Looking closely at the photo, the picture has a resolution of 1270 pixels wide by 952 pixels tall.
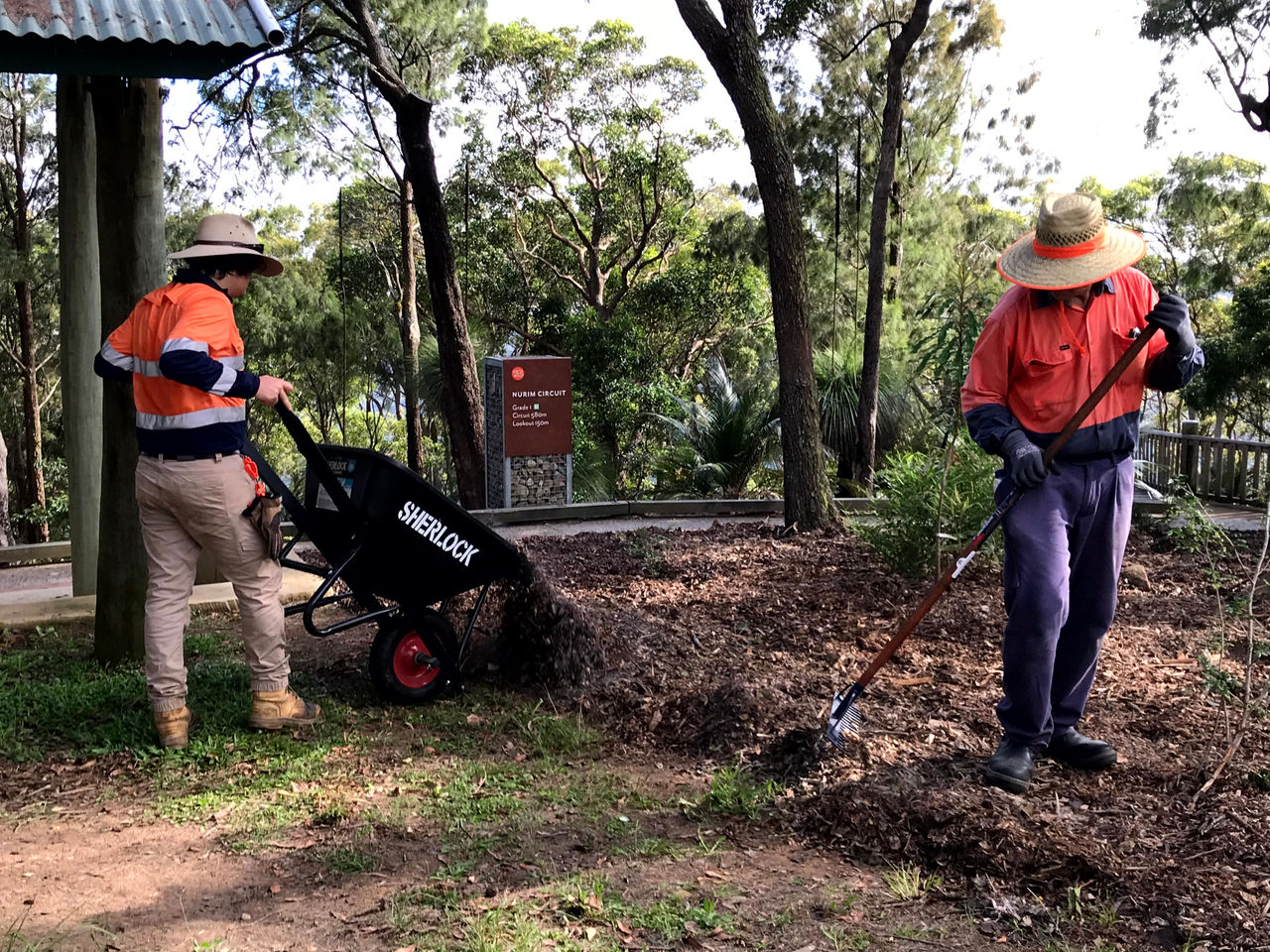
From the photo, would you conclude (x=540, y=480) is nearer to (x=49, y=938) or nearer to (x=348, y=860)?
(x=348, y=860)

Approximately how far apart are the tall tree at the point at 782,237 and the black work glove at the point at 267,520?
5.72 m

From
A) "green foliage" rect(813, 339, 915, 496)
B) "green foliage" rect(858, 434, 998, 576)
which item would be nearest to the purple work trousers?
"green foliage" rect(858, 434, 998, 576)

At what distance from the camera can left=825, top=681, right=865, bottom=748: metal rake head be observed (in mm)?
3904

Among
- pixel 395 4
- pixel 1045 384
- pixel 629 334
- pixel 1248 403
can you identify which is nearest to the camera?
pixel 1045 384

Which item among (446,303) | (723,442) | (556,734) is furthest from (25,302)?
(556,734)

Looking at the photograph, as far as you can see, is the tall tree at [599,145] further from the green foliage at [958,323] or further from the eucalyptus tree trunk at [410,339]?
the green foliage at [958,323]

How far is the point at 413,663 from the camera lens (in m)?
4.74

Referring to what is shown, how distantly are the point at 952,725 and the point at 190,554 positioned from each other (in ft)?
9.54

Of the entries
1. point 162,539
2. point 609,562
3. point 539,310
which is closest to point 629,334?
point 539,310

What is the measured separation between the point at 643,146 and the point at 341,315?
34.1 ft

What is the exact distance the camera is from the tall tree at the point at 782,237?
9.28 m

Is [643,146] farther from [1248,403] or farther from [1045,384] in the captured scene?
[1045,384]

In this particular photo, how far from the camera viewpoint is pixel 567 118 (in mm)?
26719

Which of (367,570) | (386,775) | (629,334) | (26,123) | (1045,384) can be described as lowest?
(386,775)
